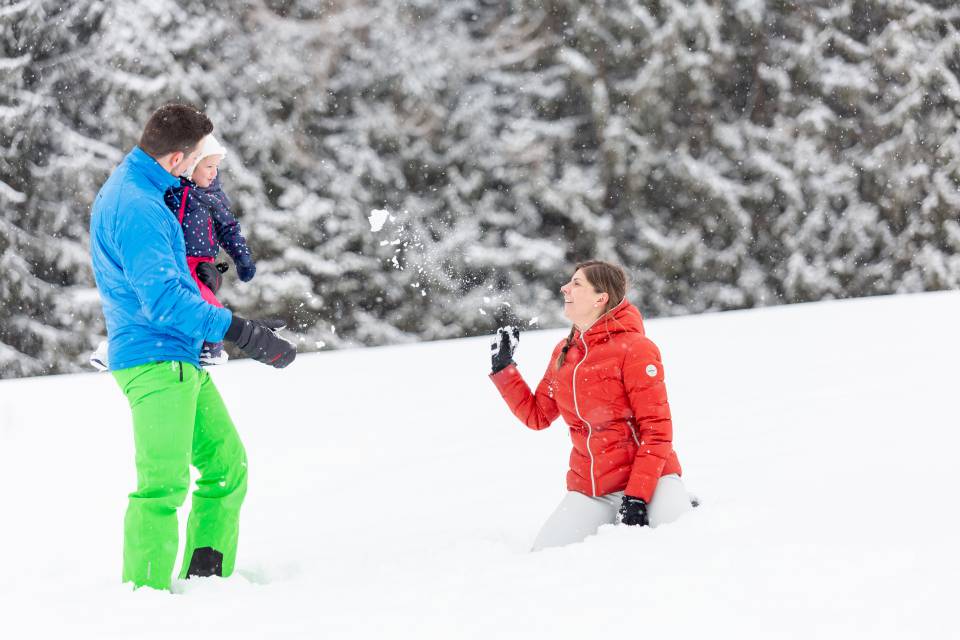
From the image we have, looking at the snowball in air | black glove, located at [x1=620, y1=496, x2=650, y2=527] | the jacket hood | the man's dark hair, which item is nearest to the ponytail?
the jacket hood

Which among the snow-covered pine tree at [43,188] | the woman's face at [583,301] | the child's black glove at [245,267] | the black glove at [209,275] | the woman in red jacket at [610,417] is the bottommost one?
the woman in red jacket at [610,417]

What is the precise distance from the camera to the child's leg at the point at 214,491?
3.25 meters

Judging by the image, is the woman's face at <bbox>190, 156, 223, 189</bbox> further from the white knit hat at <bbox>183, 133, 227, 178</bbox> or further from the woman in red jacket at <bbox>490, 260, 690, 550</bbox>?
the woman in red jacket at <bbox>490, 260, 690, 550</bbox>

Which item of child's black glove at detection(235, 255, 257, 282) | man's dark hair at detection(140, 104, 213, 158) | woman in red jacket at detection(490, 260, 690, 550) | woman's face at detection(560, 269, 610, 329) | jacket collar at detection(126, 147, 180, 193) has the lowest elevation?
woman in red jacket at detection(490, 260, 690, 550)

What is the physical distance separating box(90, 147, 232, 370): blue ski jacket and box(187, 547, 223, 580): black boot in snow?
662 millimetres

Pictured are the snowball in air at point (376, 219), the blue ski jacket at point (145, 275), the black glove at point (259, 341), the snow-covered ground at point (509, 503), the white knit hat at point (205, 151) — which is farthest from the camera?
the snowball in air at point (376, 219)

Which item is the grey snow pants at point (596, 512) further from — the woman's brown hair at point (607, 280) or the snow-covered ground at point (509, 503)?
the woman's brown hair at point (607, 280)

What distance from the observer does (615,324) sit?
338cm

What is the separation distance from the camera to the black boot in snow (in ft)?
10.6

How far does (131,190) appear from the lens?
287cm

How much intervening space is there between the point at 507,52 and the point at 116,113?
198 inches

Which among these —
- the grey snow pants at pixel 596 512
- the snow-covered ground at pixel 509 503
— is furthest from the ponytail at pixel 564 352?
the snow-covered ground at pixel 509 503

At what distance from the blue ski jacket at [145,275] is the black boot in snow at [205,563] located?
26.0 inches

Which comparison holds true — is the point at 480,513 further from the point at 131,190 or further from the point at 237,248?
the point at 131,190
